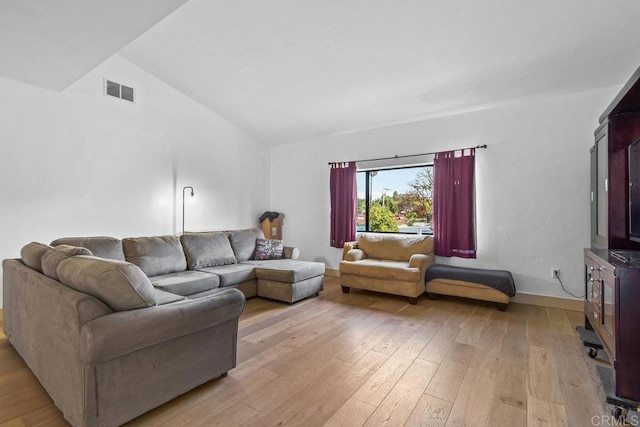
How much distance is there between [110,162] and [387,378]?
3.96m

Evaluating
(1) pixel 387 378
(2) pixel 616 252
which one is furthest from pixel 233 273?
(2) pixel 616 252

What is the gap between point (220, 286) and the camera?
370 cm

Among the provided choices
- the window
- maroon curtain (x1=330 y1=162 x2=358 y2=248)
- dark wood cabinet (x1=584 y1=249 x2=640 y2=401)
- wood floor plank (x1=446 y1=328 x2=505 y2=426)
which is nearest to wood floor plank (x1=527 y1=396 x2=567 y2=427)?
wood floor plank (x1=446 y1=328 x2=505 y2=426)

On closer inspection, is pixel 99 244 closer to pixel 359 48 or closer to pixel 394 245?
pixel 359 48

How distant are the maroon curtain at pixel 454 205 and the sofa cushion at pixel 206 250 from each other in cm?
292

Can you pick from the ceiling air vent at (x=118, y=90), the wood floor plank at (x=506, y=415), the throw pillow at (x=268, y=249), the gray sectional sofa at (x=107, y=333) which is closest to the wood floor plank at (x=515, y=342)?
the wood floor plank at (x=506, y=415)

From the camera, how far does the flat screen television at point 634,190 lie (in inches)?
88.7

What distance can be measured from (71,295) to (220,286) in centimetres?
216

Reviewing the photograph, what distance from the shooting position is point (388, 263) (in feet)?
13.9

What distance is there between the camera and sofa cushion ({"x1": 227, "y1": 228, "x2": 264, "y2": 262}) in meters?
4.62

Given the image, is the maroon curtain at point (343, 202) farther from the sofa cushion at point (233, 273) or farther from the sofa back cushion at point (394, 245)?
the sofa cushion at point (233, 273)

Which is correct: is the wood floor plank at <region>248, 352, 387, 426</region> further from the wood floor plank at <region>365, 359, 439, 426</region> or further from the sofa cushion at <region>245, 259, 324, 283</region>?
the sofa cushion at <region>245, 259, 324, 283</region>

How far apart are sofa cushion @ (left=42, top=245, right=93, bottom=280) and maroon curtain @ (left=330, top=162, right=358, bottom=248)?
12.0 feet

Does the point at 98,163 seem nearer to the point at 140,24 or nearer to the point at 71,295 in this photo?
the point at 140,24
